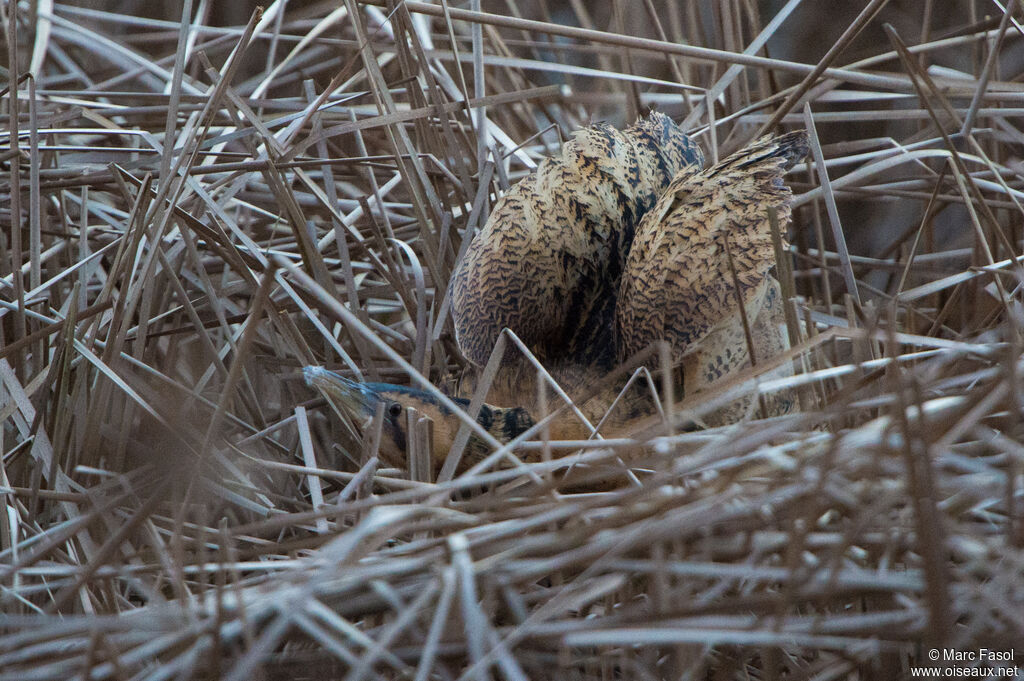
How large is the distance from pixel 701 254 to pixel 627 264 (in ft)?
0.46

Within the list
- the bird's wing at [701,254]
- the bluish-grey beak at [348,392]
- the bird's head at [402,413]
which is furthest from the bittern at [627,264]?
the bluish-grey beak at [348,392]

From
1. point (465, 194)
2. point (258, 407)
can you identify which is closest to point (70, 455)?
point (258, 407)

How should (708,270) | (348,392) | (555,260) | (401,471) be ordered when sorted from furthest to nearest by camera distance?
(555,260)
(708,270)
(348,392)
(401,471)

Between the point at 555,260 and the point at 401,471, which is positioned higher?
the point at 555,260

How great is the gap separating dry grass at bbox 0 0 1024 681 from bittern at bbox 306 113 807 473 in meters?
0.09

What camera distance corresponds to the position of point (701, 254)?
5.75 feet

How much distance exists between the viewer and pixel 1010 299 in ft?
4.88

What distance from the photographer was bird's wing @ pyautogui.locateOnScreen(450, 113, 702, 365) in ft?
5.99

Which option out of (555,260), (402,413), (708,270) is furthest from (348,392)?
(708,270)

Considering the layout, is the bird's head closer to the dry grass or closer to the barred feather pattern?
the dry grass

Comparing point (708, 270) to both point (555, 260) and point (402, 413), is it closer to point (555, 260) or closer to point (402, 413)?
point (555, 260)

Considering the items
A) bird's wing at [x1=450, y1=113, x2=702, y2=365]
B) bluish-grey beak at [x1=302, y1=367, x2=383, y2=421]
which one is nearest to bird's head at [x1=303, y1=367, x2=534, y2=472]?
bluish-grey beak at [x1=302, y1=367, x2=383, y2=421]

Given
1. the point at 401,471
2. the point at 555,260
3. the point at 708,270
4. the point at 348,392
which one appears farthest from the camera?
the point at 555,260

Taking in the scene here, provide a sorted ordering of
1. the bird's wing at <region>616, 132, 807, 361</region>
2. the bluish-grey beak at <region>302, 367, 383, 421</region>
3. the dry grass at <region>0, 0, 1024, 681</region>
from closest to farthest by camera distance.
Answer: the dry grass at <region>0, 0, 1024, 681</region> < the bluish-grey beak at <region>302, 367, 383, 421</region> < the bird's wing at <region>616, 132, 807, 361</region>
